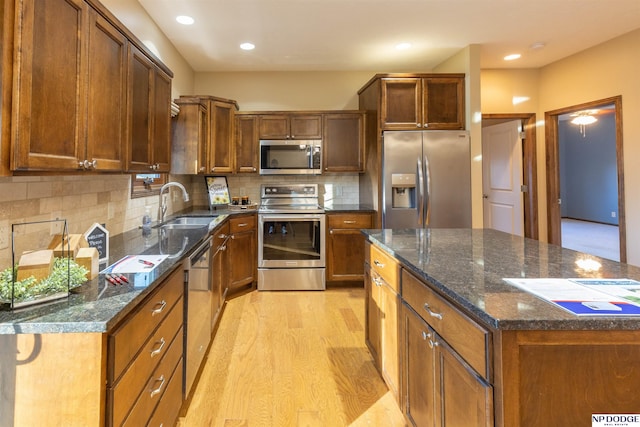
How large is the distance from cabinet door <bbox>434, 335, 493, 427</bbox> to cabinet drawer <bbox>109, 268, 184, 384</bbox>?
1074 mm

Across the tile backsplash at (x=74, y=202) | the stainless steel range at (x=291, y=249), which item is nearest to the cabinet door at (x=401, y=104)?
the stainless steel range at (x=291, y=249)

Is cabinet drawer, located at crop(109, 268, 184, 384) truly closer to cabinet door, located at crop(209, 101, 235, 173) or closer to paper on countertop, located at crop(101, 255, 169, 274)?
paper on countertop, located at crop(101, 255, 169, 274)

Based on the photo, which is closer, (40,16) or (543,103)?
(40,16)

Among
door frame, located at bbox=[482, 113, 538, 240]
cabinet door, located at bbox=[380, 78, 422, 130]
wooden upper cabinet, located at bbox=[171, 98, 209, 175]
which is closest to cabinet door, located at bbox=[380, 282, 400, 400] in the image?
cabinet door, located at bbox=[380, 78, 422, 130]

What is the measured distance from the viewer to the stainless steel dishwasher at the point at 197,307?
188 centimetres

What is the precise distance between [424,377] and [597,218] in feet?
36.6

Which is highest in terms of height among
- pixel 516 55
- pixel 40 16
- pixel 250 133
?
pixel 516 55

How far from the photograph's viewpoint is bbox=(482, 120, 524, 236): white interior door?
4469mm

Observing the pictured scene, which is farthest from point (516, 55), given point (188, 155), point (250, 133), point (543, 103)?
point (188, 155)

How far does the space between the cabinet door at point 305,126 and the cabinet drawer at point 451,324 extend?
2.98m

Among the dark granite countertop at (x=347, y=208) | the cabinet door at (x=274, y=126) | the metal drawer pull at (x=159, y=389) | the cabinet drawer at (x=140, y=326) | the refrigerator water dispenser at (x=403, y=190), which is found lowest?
the metal drawer pull at (x=159, y=389)

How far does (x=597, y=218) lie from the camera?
9609mm

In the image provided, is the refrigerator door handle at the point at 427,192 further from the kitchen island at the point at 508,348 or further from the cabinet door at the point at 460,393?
the cabinet door at the point at 460,393

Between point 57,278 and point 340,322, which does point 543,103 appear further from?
point 57,278
